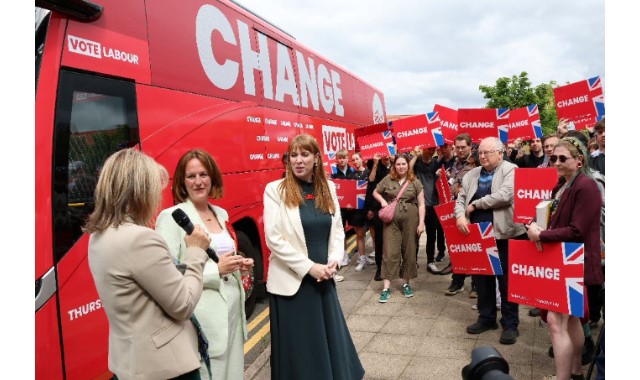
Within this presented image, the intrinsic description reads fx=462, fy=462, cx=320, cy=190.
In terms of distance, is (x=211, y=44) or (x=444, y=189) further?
(x=444, y=189)

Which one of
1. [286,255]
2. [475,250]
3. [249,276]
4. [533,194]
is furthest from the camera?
[249,276]

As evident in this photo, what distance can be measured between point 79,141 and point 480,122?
17.6 feet

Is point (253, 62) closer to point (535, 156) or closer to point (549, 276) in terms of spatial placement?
point (549, 276)

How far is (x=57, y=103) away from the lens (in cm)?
304

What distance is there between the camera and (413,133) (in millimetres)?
6609

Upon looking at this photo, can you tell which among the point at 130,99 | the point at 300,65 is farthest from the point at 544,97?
the point at 130,99

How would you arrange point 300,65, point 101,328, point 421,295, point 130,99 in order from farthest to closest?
point 300,65 < point 421,295 < point 130,99 < point 101,328

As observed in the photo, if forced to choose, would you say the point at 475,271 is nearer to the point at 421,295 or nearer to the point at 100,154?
the point at 421,295

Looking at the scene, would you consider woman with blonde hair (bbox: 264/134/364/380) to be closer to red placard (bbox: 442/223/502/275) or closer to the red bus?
the red bus

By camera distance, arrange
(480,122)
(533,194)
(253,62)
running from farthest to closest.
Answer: (480,122) → (253,62) → (533,194)

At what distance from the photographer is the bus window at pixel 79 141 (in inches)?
119

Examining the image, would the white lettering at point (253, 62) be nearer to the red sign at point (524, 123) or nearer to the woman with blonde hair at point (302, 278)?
the woman with blonde hair at point (302, 278)

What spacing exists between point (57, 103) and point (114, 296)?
1.86 metres

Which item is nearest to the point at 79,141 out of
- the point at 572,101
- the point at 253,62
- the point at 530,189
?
the point at 253,62
